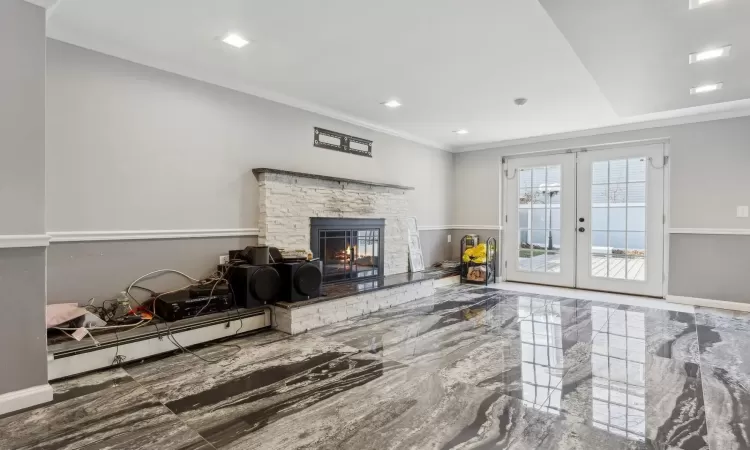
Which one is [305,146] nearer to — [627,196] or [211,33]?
[211,33]

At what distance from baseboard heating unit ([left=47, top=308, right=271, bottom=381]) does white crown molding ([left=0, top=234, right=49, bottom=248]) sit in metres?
0.72

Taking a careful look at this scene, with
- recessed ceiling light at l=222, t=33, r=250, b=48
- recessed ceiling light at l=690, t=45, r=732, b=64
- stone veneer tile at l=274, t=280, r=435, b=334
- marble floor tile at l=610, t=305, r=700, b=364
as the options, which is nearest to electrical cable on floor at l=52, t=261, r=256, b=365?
stone veneer tile at l=274, t=280, r=435, b=334

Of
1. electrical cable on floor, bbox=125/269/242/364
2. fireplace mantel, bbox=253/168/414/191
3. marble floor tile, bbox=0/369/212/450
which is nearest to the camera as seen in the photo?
marble floor tile, bbox=0/369/212/450

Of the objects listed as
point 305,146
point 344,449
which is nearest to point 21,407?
point 344,449

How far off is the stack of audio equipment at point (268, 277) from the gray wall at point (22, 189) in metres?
1.40

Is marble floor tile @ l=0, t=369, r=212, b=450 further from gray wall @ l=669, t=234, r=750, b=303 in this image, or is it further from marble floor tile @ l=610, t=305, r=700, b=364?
gray wall @ l=669, t=234, r=750, b=303

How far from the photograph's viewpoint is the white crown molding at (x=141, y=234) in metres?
2.79

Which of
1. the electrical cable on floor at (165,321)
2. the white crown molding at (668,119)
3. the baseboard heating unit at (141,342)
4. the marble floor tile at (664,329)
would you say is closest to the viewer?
the baseboard heating unit at (141,342)

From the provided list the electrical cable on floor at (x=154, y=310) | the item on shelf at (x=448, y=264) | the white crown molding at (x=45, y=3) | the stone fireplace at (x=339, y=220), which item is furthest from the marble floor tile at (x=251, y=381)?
the item on shelf at (x=448, y=264)

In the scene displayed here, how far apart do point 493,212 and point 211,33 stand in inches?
201

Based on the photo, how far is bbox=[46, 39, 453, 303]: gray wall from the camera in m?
2.78

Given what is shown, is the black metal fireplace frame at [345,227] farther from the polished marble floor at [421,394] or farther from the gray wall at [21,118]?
the gray wall at [21,118]

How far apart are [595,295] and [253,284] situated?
15.0 ft

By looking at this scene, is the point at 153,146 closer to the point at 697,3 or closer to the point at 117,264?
the point at 117,264
